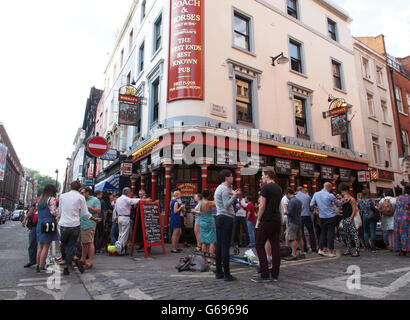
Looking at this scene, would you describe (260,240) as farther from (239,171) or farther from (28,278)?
(239,171)

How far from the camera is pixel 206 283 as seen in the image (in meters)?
4.36

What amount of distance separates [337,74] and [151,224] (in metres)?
16.3

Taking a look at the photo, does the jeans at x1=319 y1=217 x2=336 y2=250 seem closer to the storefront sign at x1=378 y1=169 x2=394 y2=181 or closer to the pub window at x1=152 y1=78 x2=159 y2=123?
the pub window at x1=152 y1=78 x2=159 y2=123

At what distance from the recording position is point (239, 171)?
466 inches

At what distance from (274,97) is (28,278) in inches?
492

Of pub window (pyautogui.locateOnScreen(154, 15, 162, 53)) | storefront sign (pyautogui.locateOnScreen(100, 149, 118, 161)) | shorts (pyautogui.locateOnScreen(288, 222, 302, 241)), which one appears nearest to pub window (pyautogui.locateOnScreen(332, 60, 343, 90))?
pub window (pyautogui.locateOnScreen(154, 15, 162, 53))

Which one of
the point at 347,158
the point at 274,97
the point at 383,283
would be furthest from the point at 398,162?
the point at 383,283

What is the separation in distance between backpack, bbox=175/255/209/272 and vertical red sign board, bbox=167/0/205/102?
7.24 m

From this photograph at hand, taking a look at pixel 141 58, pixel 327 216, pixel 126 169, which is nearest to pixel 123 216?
pixel 327 216

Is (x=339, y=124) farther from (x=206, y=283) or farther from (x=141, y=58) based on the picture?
(x=206, y=283)

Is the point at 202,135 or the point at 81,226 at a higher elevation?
the point at 202,135

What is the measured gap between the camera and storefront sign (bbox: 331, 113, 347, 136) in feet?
48.5

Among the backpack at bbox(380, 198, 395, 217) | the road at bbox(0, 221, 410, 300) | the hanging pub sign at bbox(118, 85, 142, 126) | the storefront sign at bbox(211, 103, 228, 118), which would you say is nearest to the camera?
the road at bbox(0, 221, 410, 300)

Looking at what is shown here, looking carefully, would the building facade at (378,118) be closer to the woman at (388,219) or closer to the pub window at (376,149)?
the pub window at (376,149)
